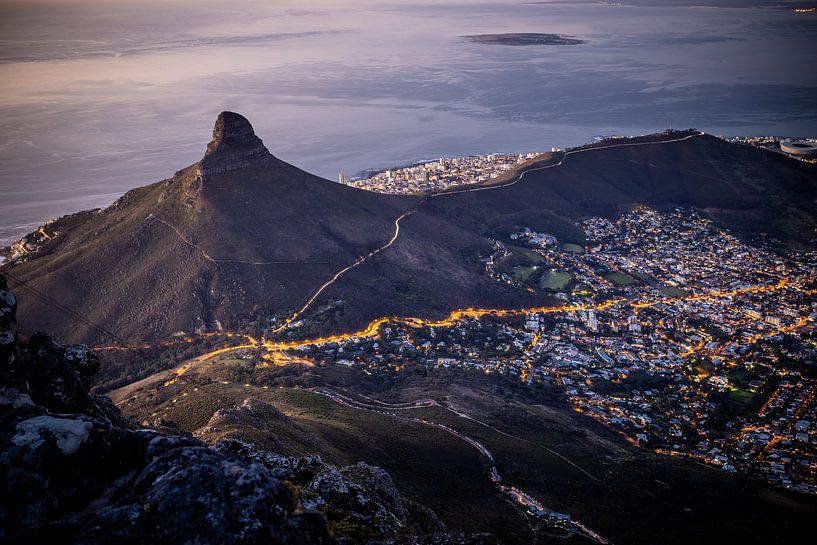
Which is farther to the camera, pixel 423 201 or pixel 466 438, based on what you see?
pixel 423 201

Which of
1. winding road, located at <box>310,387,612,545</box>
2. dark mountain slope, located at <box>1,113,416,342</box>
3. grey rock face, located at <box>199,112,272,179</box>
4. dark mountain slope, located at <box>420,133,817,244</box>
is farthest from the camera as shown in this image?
dark mountain slope, located at <box>420,133,817,244</box>

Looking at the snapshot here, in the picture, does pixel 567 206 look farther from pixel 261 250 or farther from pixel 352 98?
pixel 352 98

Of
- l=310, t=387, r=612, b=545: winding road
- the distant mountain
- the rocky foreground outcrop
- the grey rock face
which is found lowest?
l=310, t=387, r=612, b=545: winding road

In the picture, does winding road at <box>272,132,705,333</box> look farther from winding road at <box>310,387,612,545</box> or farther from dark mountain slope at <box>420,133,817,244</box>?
winding road at <box>310,387,612,545</box>

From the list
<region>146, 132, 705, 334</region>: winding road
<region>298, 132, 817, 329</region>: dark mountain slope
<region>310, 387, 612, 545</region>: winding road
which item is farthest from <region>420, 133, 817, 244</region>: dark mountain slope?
<region>310, 387, 612, 545</region>: winding road

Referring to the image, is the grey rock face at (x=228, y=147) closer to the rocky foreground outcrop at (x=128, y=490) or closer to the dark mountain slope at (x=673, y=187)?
the dark mountain slope at (x=673, y=187)

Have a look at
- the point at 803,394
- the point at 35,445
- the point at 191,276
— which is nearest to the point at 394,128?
the point at 191,276

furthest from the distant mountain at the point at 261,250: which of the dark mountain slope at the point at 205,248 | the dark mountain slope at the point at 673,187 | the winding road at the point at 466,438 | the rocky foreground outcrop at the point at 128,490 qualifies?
the rocky foreground outcrop at the point at 128,490

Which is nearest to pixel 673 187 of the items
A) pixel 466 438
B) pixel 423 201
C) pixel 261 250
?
pixel 423 201
